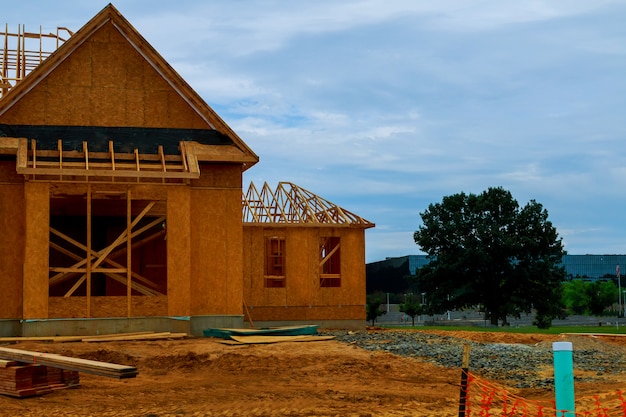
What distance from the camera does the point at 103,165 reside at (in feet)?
81.6

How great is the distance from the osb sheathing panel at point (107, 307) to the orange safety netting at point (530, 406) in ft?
39.6

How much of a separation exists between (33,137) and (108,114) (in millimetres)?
2448

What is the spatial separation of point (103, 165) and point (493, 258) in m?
35.8

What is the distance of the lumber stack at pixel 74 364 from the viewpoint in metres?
14.1

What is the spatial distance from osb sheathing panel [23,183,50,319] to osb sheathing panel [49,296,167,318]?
0.39 m

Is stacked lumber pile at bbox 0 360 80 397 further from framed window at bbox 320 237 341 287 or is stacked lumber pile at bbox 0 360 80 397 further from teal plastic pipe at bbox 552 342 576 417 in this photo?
framed window at bbox 320 237 341 287

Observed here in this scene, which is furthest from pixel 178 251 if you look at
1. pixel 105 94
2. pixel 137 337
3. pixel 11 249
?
pixel 105 94

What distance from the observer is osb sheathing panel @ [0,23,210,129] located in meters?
26.1

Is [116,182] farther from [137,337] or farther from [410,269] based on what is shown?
[410,269]

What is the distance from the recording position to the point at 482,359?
66.3 ft

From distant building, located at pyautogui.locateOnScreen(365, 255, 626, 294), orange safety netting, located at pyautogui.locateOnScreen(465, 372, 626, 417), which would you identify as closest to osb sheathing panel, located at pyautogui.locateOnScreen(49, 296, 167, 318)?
orange safety netting, located at pyautogui.locateOnScreen(465, 372, 626, 417)

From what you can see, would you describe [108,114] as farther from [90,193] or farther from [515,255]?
[515,255]

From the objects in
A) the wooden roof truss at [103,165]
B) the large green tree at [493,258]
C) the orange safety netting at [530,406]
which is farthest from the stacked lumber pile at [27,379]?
the large green tree at [493,258]

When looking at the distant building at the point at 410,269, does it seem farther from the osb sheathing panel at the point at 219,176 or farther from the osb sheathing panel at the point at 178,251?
the osb sheathing panel at the point at 178,251
